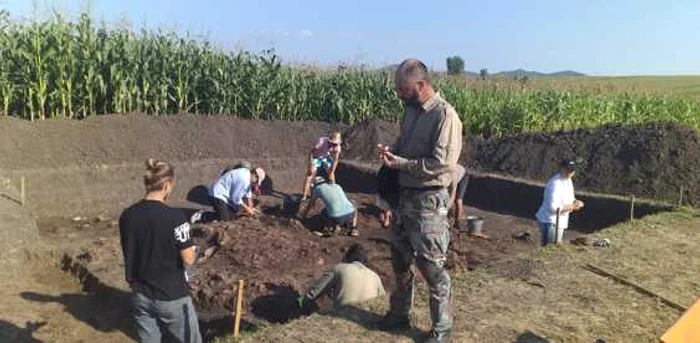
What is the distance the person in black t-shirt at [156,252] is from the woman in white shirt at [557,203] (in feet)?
17.8

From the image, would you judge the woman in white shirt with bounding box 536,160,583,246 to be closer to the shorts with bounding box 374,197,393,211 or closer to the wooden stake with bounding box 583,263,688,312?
the wooden stake with bounding box 583,263,688,312

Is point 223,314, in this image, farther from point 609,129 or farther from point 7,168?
point 609,129

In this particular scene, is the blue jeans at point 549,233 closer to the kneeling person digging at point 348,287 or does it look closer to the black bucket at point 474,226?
the black bucket at point 474,226

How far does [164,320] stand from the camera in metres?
4.41

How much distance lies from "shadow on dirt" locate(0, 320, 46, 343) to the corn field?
736 cm

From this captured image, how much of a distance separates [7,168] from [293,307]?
7.37 meters

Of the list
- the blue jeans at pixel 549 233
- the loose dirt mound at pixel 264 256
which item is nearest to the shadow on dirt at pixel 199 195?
the loose dirt mound at pixel 264 256

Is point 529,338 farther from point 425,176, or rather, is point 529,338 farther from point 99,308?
point 99,308

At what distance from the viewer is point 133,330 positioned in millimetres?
6906

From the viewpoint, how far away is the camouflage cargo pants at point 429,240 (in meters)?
4.55

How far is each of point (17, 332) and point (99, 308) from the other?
1038mm

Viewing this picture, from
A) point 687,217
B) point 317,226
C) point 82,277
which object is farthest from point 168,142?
point 687,217

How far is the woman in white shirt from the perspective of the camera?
837 centimetres

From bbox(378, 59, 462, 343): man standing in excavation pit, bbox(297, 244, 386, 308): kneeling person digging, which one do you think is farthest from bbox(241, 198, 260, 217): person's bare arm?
bbox(378, 59, 462, 343): man standing in excavation pit
